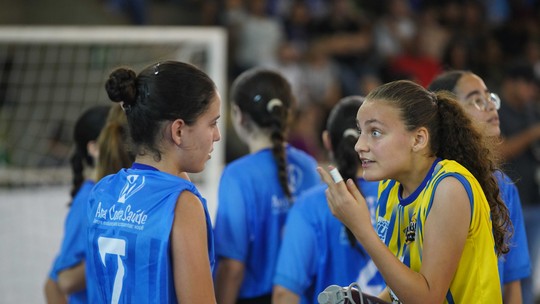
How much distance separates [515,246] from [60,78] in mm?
4340

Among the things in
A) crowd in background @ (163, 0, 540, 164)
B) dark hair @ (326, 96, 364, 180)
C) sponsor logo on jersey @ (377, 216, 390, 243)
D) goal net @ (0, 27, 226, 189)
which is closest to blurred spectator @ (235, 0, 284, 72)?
crowd in background @ (163, 0, 540, 164)

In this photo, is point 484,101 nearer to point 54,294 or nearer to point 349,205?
point 349,205

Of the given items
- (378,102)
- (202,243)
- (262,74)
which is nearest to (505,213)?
(378,102)

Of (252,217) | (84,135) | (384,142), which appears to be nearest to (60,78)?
(84,135)

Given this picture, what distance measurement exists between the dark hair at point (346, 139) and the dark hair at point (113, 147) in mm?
794

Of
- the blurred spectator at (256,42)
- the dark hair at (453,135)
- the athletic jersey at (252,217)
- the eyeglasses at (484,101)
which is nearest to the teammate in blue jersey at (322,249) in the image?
the athletic jersey at (252,217)

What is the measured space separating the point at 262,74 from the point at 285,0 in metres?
5.91

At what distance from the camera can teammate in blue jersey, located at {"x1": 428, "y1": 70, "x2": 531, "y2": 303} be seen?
2.72 metres

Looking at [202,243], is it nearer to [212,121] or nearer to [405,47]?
[212,121]

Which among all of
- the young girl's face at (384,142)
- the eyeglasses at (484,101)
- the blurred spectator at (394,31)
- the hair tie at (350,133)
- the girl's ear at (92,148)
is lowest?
the young girl's face at (384,142)

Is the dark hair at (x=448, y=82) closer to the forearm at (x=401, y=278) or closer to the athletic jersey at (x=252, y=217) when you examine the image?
the athletic jersey at (x=252, y=217)

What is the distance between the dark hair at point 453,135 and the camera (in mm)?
2199

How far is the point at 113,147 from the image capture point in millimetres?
2949

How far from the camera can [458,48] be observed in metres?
8.13
